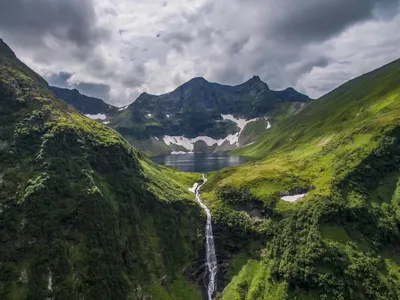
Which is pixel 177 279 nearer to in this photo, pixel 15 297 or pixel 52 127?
pixel 15 297

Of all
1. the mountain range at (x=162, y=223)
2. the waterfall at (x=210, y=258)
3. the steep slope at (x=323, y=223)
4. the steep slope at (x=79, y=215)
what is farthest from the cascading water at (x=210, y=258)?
the steep slope at (x=79, y=215)

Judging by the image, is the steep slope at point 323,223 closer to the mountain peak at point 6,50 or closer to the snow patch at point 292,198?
the snow patch at point 292,198

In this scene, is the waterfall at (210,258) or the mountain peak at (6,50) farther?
the mountain peak at (6,50)

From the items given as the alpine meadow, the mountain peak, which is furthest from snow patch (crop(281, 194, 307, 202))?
the mountain peak

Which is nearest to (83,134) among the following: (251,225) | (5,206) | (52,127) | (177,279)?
(52,127)

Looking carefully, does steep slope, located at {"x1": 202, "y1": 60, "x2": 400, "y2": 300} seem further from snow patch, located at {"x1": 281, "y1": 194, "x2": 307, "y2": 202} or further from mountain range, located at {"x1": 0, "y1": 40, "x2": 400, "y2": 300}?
snow patch, located at {"x1": 281, "y1": 194, "x2": 307, "y2": 202}

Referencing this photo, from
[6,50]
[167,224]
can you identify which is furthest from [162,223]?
[6,50]

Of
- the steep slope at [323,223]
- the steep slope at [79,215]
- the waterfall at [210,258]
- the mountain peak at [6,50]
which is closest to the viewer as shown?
the steep slope at [79,215]
